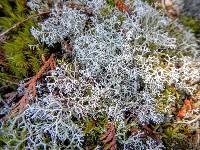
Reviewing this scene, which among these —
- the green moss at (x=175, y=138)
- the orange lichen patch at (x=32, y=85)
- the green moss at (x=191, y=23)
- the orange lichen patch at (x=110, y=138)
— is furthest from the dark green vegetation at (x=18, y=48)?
the green moss at (x=191, y=23)

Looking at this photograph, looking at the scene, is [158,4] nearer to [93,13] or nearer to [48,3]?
[93,13]

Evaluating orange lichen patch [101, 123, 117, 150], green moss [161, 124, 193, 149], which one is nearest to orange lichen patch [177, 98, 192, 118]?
green moss [161, 124, 193, 149]

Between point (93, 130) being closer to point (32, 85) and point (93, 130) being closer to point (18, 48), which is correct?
point (32, 85)

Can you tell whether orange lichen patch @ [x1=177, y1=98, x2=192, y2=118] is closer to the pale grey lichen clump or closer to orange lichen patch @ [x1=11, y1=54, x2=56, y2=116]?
the pale grey lichen clump

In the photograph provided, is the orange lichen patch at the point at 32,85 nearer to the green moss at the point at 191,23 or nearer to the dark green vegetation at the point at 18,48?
the dark green vegetation at the point at 18,48

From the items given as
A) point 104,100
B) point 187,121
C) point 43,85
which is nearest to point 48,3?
point 43,85

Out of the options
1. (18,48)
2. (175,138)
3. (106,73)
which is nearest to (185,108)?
(175,138)
